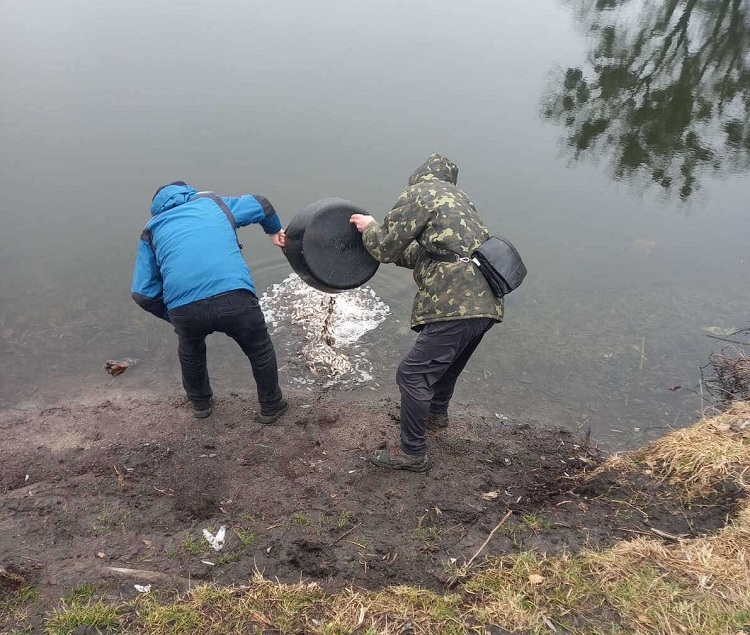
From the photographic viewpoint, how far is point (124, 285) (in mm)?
6637

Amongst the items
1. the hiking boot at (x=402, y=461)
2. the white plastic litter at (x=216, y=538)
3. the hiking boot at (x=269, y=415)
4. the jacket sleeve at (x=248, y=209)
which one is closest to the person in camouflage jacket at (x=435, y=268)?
the hiking boot at (x=402, y=461)

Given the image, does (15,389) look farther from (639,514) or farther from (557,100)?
(557,100)

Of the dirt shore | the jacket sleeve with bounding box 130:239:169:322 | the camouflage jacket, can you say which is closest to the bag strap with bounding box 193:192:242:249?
the jacket sleeve with bounding box 130:239:169:322

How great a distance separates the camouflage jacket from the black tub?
59 centimetres

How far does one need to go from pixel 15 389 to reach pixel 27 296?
1.40 metres

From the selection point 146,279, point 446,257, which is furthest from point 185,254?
point 446,257

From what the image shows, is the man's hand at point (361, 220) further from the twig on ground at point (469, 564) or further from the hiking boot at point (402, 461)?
→ the twig on ground at point (469, 564)

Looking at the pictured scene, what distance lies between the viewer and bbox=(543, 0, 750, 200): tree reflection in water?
1006 centimetres

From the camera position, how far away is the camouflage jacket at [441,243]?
3.63m

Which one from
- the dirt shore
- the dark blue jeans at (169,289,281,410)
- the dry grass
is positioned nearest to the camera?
the dry grass

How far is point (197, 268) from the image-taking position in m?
3.82

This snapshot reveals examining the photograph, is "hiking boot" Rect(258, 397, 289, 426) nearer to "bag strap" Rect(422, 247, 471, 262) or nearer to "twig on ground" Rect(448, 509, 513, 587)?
"bag strap" Rect(422, 247, 471, 262)

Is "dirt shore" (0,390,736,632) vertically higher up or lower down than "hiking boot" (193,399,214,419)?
higher up

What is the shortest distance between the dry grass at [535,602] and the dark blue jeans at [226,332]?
1.67m
